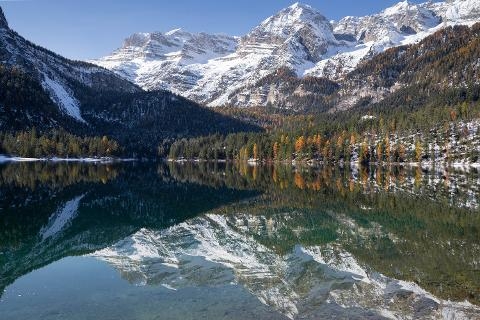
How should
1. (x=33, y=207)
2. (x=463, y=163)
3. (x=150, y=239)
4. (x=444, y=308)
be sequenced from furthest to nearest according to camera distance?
(x=463, y=163), (x=33, y=207), (x=150, y=239), (x=444, y=308)

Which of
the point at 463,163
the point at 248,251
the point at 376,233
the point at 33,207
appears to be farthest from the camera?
the point at 463,163

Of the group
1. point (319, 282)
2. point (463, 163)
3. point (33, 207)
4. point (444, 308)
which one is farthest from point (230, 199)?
point (463, 163)

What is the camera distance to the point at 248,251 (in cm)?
3009

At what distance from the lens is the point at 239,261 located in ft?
89.1

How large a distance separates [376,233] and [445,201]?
23.3 meters

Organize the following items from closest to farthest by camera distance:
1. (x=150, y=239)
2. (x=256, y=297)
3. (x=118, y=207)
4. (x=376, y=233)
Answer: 1. (x=256, y=297)
2. (x=150, y=239)
3. (x=376, y=233)
4. (x=118, y=207)

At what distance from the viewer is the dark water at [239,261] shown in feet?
62.8

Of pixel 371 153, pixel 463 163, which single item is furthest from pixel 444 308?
pixel 371 153

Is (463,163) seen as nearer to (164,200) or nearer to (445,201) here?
(445,201)

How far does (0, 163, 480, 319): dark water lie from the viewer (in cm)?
1914

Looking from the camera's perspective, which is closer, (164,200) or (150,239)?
(150,239)

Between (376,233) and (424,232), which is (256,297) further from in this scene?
(424,232)

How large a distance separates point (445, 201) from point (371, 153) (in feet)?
485

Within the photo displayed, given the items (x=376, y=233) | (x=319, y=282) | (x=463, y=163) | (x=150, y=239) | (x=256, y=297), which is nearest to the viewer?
(x=256, y=297)
